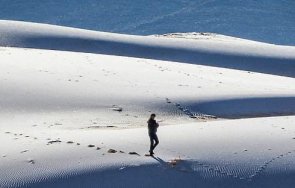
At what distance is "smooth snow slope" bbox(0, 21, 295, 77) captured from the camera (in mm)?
32719

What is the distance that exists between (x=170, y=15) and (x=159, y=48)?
215 feet

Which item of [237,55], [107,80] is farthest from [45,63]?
[237,55]

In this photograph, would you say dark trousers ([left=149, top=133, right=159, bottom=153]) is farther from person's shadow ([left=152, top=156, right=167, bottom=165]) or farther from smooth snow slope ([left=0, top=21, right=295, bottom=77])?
smooth snow slope ([left=0, top=21, right=295, bottom=77])

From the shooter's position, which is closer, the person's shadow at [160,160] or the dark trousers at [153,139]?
the person's shadow at [160,160]

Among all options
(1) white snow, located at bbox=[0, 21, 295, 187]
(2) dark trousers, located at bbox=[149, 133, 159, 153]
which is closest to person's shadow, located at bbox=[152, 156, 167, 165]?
(1) white snow, located at bbox=[0, 21, 295, 187]

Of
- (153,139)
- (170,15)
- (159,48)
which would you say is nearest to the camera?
(153,139)

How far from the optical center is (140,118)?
59.2 feet

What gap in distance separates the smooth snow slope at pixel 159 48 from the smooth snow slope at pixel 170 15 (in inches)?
2203

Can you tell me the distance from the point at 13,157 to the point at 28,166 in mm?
572

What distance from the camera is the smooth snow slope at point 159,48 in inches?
1288

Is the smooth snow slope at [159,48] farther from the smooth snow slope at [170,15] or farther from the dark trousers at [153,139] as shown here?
the smooth snow slope at [170,15]

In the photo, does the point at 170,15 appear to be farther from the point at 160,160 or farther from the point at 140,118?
the point at 160,160

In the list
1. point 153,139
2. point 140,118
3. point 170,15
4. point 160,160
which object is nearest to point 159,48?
point 140,118

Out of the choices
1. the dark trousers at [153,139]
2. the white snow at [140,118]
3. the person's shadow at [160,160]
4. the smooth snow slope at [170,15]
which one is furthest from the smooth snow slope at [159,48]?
the smooth snow slope at [170,15]
